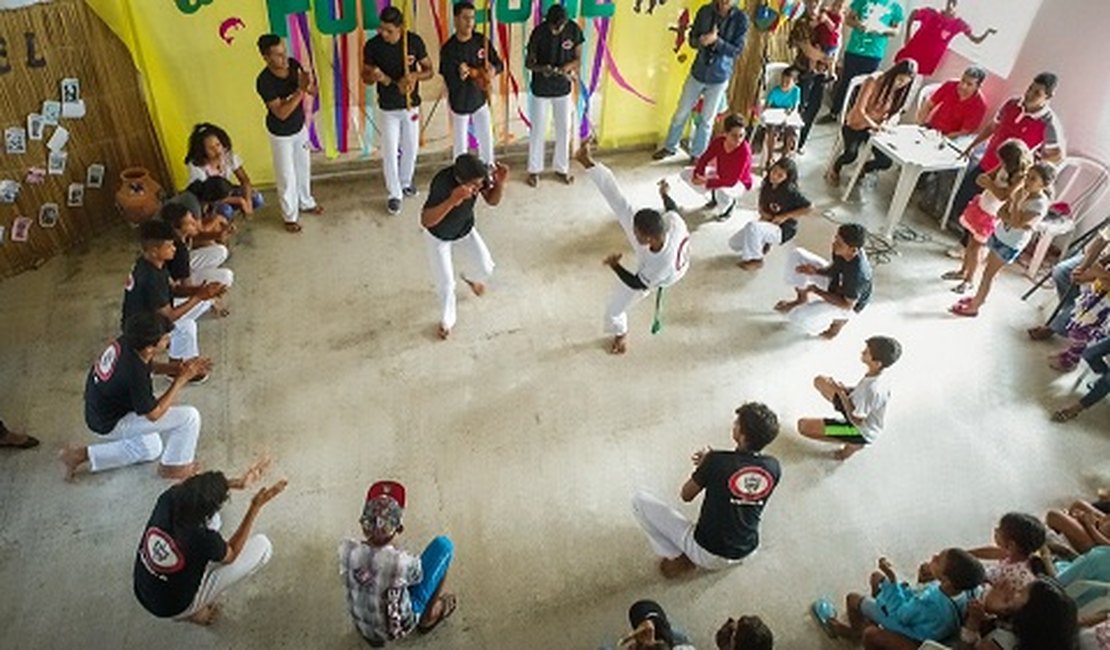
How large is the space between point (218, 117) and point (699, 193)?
3.70 meters

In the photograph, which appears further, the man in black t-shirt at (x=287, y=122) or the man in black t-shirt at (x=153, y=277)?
the man in black t-shirt at (x=287, y=122)

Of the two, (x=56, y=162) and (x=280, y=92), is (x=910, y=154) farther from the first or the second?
(x=56, y=162)

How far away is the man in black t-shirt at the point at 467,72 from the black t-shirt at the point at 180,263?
2214mm

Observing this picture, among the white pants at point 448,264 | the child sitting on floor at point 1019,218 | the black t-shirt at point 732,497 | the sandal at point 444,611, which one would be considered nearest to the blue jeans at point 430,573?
the sandal at point 444,611

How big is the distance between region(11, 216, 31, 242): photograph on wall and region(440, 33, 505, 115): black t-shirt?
9.64ft

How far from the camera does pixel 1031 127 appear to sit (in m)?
6.06

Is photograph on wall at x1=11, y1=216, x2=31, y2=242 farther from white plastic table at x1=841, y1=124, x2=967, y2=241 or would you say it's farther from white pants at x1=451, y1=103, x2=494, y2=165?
white plastic table at x1=841, y1=124, x2=967, y2=241

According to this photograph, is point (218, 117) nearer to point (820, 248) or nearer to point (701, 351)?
point (701, 351)

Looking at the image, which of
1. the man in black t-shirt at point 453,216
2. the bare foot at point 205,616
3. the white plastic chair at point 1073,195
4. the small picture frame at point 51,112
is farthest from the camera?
the white plastic chair at point 1073,195

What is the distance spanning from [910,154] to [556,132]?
2699 mm

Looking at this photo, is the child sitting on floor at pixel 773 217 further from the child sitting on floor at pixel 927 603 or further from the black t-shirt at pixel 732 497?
the child sitting on floor at pixel 927 603

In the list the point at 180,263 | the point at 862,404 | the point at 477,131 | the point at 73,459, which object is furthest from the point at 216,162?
the point at 862,404

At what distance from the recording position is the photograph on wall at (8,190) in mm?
5266

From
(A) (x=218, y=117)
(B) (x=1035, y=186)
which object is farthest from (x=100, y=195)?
(B) (x=1035, y=186)
